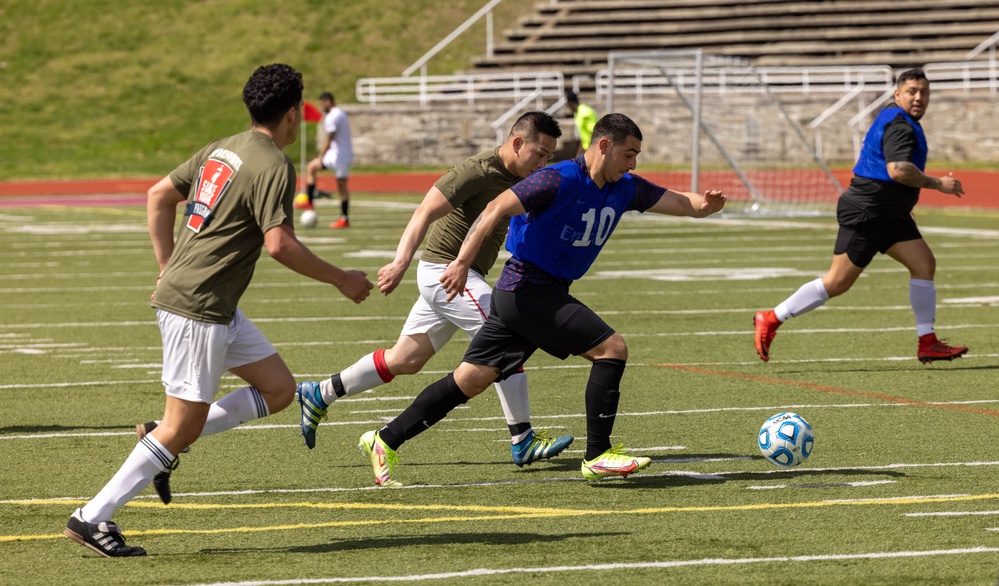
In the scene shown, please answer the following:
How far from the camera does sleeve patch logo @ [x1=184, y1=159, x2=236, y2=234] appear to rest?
591cm

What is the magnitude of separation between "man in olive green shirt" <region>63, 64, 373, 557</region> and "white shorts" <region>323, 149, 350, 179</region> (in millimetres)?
19568

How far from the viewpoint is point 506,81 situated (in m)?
42.8

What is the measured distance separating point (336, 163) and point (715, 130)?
29.2 feet

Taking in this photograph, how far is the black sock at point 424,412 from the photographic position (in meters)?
7.50

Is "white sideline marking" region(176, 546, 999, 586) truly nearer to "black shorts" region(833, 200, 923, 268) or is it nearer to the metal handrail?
"black shorts" region(833, 200, 923, 268)

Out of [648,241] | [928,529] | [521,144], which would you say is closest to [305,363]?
[521,144]

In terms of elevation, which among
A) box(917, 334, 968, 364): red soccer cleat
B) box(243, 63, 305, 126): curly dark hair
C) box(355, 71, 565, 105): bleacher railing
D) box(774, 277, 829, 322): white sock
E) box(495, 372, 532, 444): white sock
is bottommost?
box(917, 334, 968, 364): red soccer cleat

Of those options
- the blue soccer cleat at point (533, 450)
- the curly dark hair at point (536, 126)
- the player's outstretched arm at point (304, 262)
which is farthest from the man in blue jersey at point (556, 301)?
the player's outstretched arm at point (304, 262)

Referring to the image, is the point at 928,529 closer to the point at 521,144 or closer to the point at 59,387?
the point at 521,144

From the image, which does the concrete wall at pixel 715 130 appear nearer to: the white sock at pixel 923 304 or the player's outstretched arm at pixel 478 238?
the white sock at pixel 923 304

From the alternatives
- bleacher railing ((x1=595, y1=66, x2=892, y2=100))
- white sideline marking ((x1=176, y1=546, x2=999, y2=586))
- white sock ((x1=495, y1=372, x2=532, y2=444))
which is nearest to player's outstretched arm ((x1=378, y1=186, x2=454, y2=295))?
white sock ((x1=495, y1=372, x2=532, y2=444))

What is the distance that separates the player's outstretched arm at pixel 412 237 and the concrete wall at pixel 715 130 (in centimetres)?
2063

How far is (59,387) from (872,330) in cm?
673

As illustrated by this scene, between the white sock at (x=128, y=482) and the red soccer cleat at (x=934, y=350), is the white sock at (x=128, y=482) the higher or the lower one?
the higher one
